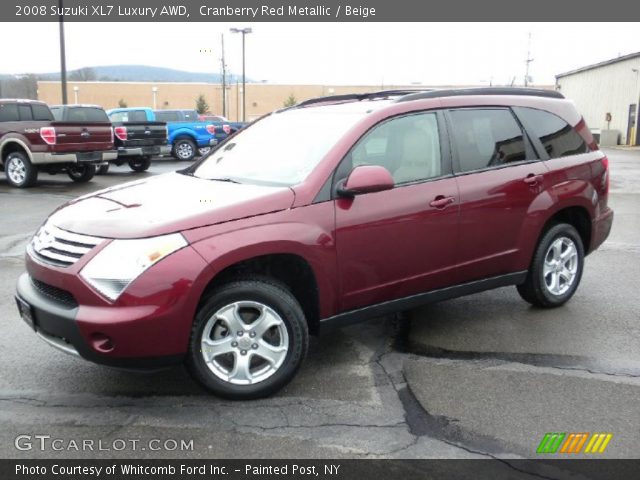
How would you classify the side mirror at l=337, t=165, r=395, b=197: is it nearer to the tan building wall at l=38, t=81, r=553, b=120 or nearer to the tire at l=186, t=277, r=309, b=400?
the tire at l=186, t=277, r=309, b=400

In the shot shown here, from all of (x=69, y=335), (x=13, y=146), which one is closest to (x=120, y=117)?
(x=13, y=146)

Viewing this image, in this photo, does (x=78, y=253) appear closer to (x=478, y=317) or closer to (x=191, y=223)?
(x=191, y=223)

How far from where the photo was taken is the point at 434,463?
305 cm

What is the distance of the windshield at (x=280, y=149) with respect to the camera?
4133 mm

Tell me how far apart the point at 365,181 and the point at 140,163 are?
51.4 ft

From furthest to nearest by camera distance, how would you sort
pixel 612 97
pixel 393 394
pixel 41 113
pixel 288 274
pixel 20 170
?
1. pixel 612 97
2. pixel 20 170
3. pixel 41 113
4. pixel 288 274
5. pixel 393 394

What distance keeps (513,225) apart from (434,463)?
2307 millimetres

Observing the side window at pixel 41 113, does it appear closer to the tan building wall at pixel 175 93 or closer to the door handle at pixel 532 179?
the door handle at pixel 532 179

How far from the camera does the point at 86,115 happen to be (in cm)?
1490

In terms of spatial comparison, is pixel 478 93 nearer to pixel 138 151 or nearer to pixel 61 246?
pixel 61 246

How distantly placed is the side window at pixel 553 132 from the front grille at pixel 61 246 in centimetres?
346

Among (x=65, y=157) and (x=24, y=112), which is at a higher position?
(x=24, y=112)

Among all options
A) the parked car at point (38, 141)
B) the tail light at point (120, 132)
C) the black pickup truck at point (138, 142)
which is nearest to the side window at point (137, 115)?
the black pickup truck at point (138, 142)

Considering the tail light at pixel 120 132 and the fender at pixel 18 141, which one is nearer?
the fender at pixel 18 141
